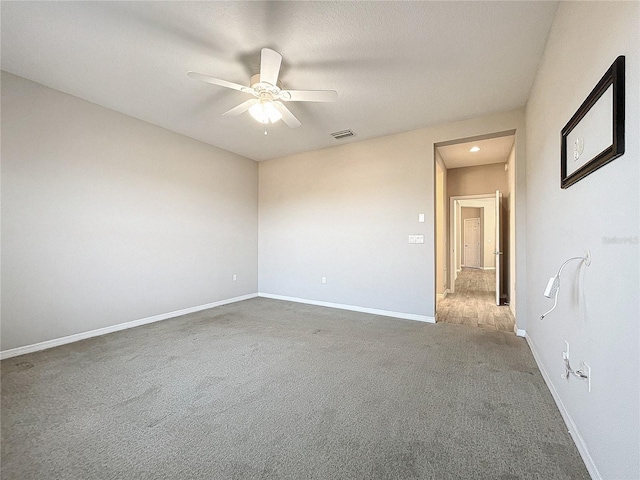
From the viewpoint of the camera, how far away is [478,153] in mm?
4859

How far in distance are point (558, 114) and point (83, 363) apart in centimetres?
436

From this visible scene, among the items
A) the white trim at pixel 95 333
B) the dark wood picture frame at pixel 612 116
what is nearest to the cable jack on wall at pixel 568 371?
the dark wood picture frame at pixel 612 116

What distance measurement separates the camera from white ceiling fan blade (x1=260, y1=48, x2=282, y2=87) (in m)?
2.00

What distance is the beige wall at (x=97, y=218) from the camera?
2699 mm

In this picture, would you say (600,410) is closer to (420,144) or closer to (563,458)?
(563,458)

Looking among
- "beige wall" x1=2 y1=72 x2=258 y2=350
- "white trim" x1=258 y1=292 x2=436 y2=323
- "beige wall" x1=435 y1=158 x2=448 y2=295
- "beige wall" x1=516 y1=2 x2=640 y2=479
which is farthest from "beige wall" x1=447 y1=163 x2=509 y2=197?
"beige wall" x1=2 y1=72 x2=258 y2=350

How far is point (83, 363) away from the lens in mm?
2514

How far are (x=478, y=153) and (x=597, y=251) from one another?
4245 mm

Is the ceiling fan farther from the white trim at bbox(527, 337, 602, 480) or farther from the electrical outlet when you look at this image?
the white trim at bbox(527, 337, 602, 480)

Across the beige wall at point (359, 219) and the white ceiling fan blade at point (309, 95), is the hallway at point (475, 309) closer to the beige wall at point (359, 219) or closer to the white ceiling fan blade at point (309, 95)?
the beige wall at point (359, 219)

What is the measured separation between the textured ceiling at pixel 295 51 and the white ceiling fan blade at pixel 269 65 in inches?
9.1

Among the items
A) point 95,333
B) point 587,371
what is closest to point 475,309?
point 587,371

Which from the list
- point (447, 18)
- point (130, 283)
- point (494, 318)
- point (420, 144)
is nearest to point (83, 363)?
point (130, 283)

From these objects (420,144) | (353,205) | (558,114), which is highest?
(420,144)
